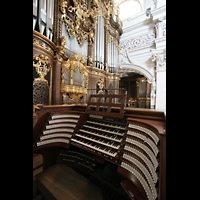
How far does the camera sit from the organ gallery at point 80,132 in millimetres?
1109

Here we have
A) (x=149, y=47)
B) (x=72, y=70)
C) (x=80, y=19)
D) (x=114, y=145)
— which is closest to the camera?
(x=114, y=145)

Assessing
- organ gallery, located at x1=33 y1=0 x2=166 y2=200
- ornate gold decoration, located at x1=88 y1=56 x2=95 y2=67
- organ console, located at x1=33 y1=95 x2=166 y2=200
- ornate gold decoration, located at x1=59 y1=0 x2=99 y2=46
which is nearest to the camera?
organ console, located at x1=33 y1=95 x2=166 y2=200

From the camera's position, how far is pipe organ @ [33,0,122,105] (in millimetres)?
2834

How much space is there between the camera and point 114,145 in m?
1.55

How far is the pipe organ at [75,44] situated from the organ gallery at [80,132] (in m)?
0.03

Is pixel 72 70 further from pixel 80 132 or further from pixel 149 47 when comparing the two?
pixel 149 47

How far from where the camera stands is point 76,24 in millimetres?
4242

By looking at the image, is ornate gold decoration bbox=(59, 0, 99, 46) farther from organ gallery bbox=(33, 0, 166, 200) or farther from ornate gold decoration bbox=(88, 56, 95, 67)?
ornate gold decoration bbox=(88, 56, 95, 67)

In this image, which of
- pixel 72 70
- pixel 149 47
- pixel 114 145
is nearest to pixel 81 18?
pixel 72 70

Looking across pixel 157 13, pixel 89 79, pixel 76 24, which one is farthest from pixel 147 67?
pixel 76 24

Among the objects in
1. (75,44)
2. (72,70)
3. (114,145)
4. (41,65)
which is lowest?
(114,145)

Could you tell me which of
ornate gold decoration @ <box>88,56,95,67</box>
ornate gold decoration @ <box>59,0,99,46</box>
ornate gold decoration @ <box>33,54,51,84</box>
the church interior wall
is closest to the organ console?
ornate gold decoration @ <box>33,54,51,84</box>

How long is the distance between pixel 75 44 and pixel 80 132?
12.7 ft
